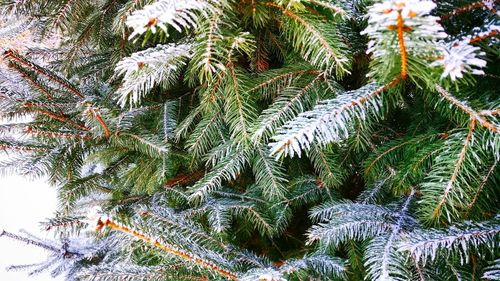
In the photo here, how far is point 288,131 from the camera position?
1.92 feet

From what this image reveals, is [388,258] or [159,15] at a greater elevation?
[159,15]

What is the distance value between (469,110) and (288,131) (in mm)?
325

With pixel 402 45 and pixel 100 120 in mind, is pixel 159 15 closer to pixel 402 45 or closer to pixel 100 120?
pixel 402 45

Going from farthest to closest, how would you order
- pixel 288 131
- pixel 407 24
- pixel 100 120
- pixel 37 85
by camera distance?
pixel 37 85 < pixel 100 120 < pixel 288 131 < pixel 407 24

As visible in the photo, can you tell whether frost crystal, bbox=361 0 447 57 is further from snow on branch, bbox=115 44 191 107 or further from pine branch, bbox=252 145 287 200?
pine branch, bbox=252 145 287 200

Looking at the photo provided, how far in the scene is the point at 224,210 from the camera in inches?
42.4

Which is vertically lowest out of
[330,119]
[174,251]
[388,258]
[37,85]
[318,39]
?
[388,258]

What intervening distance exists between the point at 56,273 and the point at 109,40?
135cm

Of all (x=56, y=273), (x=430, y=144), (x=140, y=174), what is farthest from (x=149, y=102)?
(x=56, y=273)

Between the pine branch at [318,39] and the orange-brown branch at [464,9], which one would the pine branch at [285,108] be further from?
the orange-brown branch at [464,9]

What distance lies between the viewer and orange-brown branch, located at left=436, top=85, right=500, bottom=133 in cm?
56

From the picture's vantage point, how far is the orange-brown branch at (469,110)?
1.82 ft

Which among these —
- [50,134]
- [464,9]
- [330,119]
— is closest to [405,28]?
[330,119]

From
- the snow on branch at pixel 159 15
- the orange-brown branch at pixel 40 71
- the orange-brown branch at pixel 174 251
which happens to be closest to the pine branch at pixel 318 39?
the snow on branch at pixel 159 15
